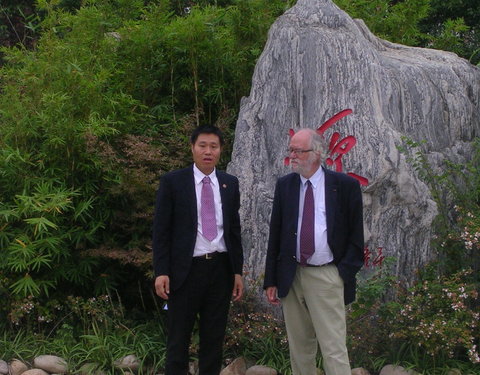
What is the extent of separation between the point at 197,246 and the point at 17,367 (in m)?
1.88

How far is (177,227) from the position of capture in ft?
11.7

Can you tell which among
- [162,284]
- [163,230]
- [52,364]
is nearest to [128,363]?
[52,364]

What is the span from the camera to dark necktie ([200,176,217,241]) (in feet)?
11.7

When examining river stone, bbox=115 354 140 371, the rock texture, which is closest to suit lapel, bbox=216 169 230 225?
the rock texture

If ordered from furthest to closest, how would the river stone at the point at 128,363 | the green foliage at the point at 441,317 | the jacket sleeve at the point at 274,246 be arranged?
1. the river stone at the point at 128,363
2. the green foliage at the point at 441,317
3. the jacket sleeve at the point at 274,246

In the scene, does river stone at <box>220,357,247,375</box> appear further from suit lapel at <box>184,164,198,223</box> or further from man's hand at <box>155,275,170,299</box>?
suit lapel at <box>184,164,198,223</box>

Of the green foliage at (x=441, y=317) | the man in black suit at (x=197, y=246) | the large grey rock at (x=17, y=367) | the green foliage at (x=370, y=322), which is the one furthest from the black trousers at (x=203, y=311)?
the large grey rock at (x=17, y=367)

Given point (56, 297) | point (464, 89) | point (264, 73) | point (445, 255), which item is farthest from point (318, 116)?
point (56, 297)

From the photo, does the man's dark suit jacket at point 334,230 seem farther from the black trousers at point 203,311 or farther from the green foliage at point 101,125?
the green foliage at point 101,125

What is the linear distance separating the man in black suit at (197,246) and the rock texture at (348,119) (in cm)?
102

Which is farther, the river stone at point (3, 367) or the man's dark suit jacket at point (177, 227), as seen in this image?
the river stone at point (3, 367)

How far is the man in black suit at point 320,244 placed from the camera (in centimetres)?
337

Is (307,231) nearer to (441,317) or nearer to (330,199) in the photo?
(330,199)

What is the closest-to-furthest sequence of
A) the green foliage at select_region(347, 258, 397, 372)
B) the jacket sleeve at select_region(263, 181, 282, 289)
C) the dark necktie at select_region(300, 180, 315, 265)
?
the dark necktie at select_region(300, 180, 315, 265) → the jacket sleeve at select_region(263, 181, 282, 289) → the green foliage at select_region(347, 258, 397, 372)
